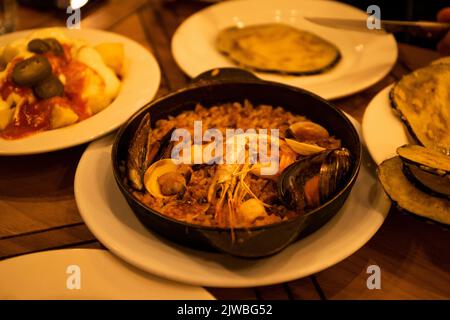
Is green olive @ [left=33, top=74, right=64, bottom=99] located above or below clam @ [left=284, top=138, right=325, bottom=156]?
above

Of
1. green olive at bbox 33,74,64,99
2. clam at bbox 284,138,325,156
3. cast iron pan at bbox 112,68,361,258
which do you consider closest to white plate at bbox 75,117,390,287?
cast iron pan at bbox 112,68,361,258

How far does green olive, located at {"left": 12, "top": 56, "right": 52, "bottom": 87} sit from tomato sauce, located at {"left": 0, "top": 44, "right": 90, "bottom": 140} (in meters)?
0.03

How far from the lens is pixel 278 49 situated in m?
1.99

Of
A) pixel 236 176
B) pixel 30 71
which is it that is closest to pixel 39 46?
pixel 30 71

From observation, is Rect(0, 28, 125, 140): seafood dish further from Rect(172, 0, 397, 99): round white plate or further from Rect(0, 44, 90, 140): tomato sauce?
Rect(172, 0, 397, 99): round white plate

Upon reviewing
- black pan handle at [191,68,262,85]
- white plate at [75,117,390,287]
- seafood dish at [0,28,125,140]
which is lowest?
white plate at [75,117,390,287]

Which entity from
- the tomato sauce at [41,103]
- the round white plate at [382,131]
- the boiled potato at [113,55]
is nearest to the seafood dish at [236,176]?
the round white plate at [382,131]

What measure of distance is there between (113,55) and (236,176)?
822 mm

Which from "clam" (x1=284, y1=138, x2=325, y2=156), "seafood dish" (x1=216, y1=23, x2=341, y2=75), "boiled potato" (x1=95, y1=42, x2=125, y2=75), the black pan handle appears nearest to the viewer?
"clam" (x1=284, y1=138, x2=325, y2=156)

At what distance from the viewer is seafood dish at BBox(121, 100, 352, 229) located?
3.55 feet

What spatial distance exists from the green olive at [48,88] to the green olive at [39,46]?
0.14 meters

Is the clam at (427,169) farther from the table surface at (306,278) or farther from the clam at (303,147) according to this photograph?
the clam at (303,147)

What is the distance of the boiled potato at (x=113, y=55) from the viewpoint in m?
1.72
